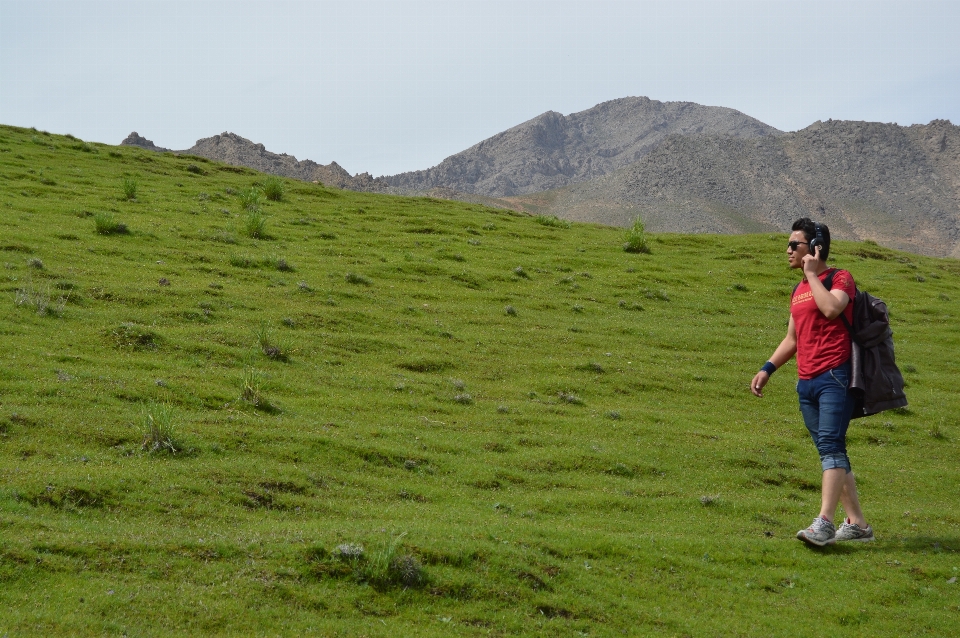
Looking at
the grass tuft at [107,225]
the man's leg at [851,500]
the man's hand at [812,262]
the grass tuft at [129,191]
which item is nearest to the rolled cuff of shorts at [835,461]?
the man's leg at [851,500]

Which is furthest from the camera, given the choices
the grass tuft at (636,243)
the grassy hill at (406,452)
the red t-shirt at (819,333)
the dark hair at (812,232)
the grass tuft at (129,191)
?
the grass tuft at (636,243)

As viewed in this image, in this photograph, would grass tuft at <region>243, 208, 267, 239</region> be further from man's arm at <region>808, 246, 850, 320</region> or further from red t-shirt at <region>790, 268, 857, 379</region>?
man's arm at <region>808, 246, 850, 320</region>

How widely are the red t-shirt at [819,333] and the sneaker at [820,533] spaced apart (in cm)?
236

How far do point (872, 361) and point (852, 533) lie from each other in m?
3.05

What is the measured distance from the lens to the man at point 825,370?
1151 cm

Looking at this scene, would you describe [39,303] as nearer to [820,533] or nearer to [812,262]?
[812,262]

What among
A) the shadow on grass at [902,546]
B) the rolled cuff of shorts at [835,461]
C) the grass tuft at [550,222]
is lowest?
the shadow on grass at [902,546]

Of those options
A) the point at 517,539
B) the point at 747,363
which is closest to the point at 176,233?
the point at 747,363

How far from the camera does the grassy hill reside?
9.27 metres

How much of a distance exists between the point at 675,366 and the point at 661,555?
16.6m

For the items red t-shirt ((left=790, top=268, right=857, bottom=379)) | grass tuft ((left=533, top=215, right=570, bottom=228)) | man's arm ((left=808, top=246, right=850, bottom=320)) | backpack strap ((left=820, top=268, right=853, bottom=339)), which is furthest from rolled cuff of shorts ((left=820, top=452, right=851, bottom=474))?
grass tuft ((left=533, top=215, right=570, bottom=228))

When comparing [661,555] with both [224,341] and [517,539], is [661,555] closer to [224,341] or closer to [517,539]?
[517,539]

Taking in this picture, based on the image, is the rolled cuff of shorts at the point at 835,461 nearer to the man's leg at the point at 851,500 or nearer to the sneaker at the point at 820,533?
the man's leg at the point at 851,500

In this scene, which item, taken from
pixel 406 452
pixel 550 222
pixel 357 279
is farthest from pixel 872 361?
pixel 550 222
